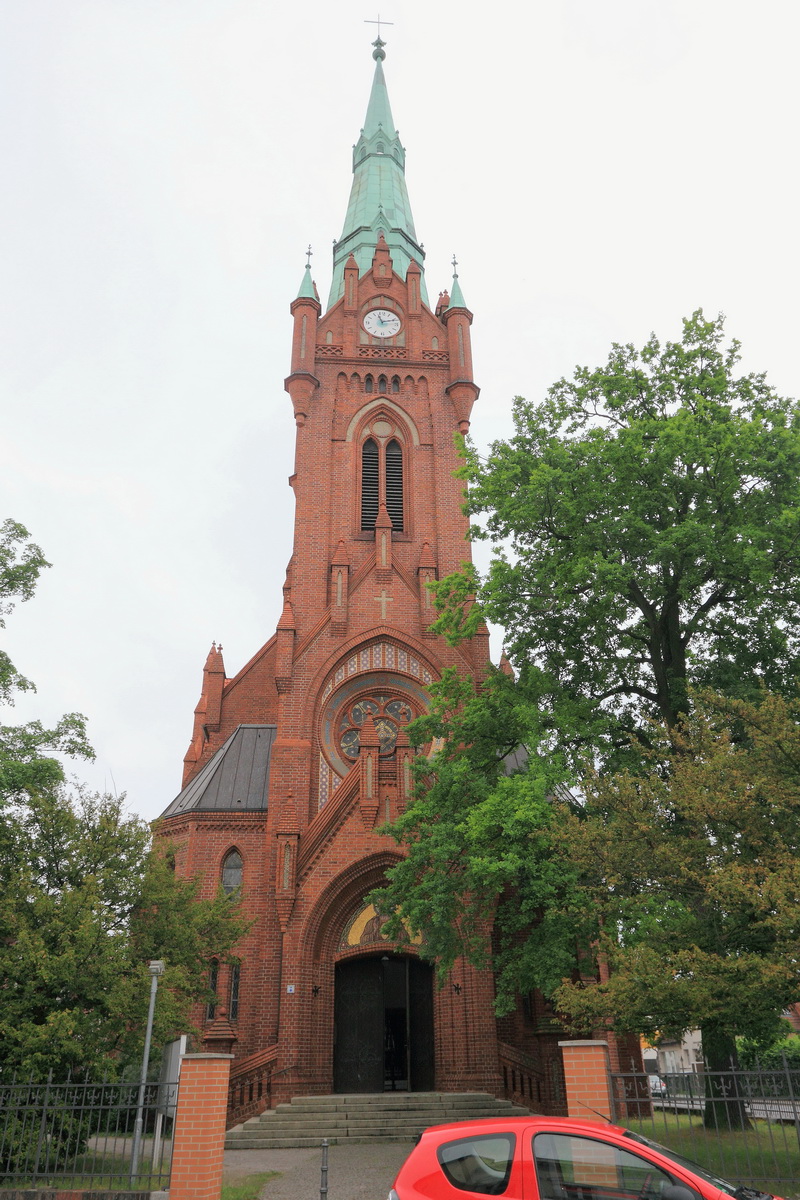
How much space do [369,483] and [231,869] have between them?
12.5 metres

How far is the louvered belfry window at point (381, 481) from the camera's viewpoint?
27938mm

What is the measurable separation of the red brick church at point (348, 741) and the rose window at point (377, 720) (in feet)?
0.20

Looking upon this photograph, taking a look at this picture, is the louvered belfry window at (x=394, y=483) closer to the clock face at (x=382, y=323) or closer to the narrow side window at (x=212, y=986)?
the clock face at (x=382, y=323)

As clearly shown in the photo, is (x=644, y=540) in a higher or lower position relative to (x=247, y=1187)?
higher

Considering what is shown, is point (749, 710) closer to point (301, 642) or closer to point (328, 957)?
point (328, 957)

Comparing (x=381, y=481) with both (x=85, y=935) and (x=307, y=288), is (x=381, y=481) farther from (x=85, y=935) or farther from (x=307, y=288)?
(x=85, y=935)

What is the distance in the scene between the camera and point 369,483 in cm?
2841

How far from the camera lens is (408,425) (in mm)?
29125

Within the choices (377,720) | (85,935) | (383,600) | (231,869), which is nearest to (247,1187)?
(85,935)

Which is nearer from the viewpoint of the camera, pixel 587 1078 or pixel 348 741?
pixel 587 1078

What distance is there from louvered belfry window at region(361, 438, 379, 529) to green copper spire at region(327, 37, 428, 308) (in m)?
7.09

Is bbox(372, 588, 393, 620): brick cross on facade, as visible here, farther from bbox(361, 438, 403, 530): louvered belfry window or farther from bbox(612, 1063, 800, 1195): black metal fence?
bbox(612, 1063, 800, 1195): black metal fence

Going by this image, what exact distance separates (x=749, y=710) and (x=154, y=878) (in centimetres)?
994

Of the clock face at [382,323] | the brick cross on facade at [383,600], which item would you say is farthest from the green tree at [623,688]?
the clock face at [382,323]
